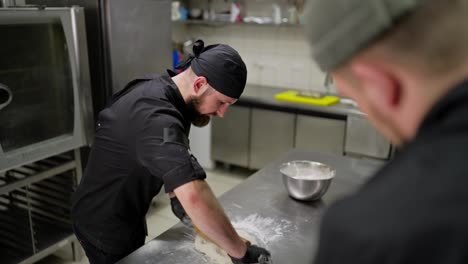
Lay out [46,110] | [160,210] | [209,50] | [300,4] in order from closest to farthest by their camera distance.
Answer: [209,50], [46,110], [160,210], [300,4]

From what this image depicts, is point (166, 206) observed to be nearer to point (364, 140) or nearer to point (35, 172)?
point (35, 172)

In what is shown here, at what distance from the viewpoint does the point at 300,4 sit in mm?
3674

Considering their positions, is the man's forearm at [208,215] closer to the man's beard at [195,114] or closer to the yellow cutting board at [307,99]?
the man's beard at [195,114]

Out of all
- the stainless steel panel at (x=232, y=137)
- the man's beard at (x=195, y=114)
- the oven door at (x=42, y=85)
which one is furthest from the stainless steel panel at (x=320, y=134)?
the man's beard at (x=195, y=114)

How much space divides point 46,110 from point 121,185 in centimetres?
109

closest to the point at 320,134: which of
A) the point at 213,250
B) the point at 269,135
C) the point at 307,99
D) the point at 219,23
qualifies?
the point at 307,99

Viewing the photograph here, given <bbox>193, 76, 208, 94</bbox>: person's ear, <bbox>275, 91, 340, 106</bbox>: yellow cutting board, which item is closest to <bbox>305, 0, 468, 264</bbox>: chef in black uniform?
<bbox>193, 76, 208, 94</bbox>: person's ear

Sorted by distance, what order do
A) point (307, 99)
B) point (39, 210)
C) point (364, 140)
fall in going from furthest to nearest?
1. point (307, 99)
2. point (364, 140)
3. point (39, 210)

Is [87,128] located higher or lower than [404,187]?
lower

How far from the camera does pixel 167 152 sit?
1.18 meters

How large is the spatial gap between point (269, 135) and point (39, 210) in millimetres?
1878

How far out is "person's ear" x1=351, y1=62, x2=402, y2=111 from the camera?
50 centimetres

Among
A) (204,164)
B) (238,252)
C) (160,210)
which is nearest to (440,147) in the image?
(238,252)

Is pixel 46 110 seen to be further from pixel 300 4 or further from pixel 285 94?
pixel 300 4
